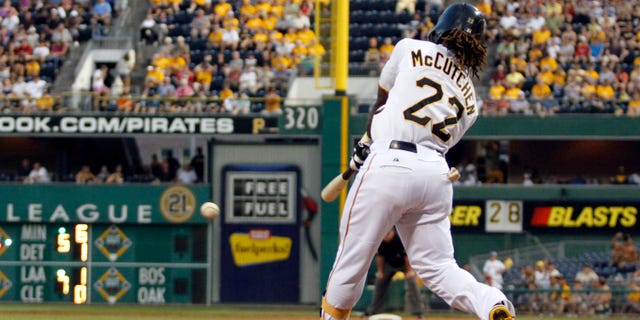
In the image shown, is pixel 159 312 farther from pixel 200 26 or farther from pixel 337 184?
pixel 337 184

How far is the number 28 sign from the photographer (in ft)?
75.0

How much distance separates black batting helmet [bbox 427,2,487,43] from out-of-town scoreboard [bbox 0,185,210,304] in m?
15.9

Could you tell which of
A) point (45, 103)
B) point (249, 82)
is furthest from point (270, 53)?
point (45, 103)

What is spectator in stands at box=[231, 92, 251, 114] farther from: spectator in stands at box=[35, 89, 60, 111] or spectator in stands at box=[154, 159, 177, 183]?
spectator in stands at box=[35, 89, 60, 111]

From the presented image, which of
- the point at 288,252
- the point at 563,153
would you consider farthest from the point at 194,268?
the point at 563,153

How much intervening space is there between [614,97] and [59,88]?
36.6 feet

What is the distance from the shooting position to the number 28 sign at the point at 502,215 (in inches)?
900

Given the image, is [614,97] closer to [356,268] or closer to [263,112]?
[263,112]

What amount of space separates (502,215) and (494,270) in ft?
5.36

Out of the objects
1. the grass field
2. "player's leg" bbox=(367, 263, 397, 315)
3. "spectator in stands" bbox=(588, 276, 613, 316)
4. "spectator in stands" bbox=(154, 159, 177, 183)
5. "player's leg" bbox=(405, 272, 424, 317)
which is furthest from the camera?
"spectator in stands" bbox=(154, 159, 177, 183)

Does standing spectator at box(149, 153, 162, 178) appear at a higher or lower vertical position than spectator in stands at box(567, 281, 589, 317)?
higher

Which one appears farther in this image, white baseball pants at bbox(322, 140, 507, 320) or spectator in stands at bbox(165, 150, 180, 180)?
spectator in stands at bbox(165, 150, 180, 180)

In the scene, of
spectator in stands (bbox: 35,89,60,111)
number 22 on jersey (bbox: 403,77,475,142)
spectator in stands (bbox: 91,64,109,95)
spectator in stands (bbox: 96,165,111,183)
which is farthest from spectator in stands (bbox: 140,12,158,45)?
number 22 on jersey (bbox: 403,77,475,142)

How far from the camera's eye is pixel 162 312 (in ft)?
65.4
